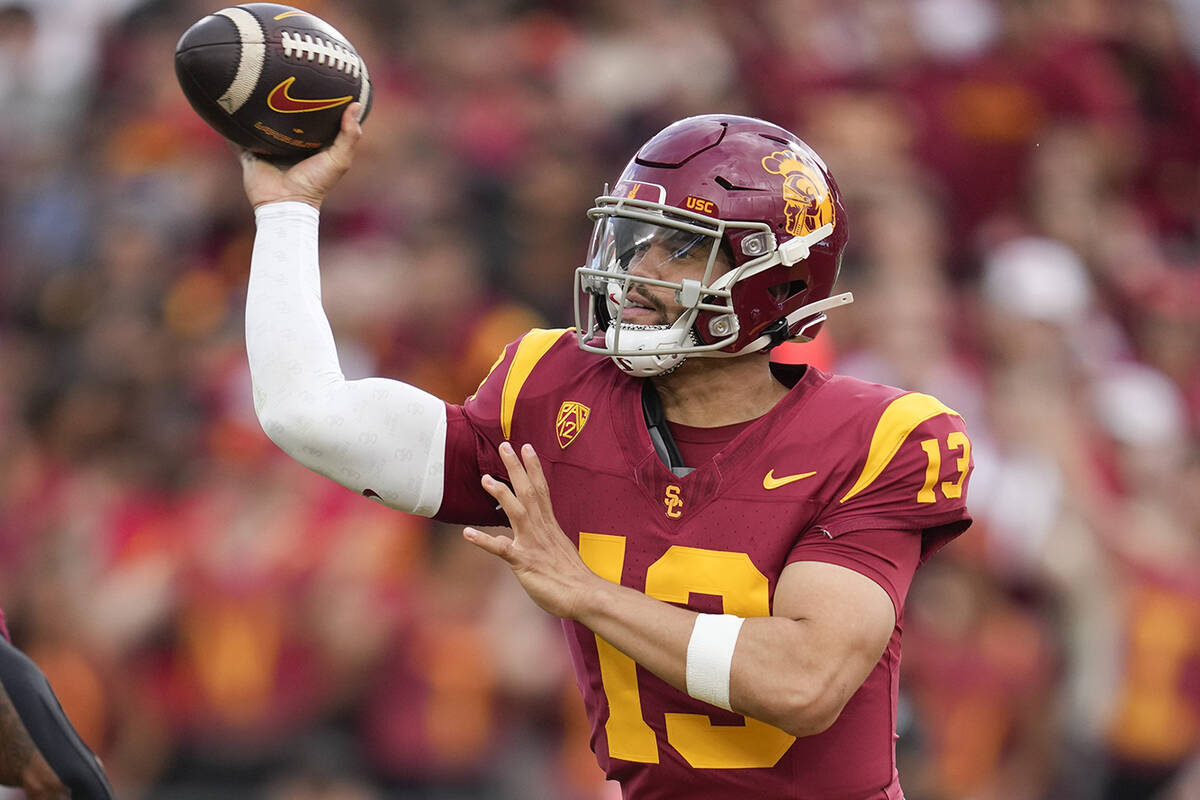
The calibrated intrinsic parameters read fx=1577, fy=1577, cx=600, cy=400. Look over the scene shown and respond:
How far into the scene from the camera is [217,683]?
19.8 ft

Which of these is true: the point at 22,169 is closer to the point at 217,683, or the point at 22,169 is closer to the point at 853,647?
the point at 217,683

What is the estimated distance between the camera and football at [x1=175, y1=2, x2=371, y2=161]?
9.89ft

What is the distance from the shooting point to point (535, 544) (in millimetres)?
2807

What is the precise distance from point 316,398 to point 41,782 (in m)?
0.82

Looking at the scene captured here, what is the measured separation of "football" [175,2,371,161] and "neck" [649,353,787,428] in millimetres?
848

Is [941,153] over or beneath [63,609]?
over

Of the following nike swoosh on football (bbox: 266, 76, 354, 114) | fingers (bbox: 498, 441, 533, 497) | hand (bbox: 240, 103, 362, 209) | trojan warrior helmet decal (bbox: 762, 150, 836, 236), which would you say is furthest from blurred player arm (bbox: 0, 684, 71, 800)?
trojan warrior helmet decal (bbox: 762, 150, 836, 236)

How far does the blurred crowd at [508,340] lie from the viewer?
19.4ft

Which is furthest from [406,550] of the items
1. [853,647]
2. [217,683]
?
[853,647]

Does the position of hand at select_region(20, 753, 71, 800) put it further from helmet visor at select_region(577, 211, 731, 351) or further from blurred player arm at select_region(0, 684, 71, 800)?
helmet visor at select_region(577, 211, 731, 351)

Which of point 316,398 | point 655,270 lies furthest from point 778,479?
point 316,398

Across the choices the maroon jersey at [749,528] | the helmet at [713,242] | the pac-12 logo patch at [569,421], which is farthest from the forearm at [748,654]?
the helmet at [713,242]

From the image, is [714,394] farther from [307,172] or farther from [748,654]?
[307,172]

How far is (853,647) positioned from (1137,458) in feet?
14.3
